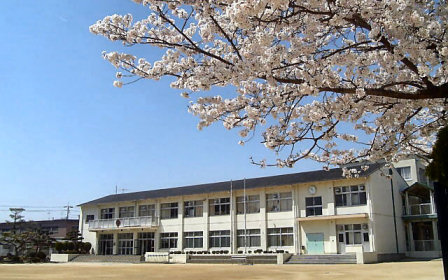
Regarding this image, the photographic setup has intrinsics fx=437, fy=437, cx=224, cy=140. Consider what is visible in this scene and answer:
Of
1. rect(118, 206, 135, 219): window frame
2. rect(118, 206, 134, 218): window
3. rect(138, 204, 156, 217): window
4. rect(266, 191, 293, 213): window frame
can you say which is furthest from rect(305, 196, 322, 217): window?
rect(118, 206, 134, 218): window

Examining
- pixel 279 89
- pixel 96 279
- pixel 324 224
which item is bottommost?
pixel 96 279

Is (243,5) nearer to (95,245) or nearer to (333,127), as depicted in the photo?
(333,127)

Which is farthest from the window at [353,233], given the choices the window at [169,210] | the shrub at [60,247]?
the shrub at [60,247]

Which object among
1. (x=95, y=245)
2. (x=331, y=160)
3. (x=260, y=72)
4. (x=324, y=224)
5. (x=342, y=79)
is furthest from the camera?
(x=95, y=245)

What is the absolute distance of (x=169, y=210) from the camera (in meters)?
37.6

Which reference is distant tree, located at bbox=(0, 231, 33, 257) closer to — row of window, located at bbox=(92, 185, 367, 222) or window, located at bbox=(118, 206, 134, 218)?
row of window, located at bbox=(92, 185, 367, 222)

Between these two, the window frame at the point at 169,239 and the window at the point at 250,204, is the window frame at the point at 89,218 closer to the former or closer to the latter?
the window frame at the point at 169,239

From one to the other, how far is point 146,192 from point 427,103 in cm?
3704

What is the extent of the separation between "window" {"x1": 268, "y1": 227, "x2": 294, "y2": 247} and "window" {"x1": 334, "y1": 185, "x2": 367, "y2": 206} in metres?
4.09

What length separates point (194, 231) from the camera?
35.3 metres

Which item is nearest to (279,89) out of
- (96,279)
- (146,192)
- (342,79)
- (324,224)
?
(342,79)

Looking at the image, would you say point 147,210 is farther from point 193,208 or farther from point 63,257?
point 63,257

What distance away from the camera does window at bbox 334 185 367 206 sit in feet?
91.4

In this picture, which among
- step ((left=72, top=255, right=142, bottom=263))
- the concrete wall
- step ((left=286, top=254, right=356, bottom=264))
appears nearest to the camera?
step ((left=286, top=254, right=356, bottom=264))
